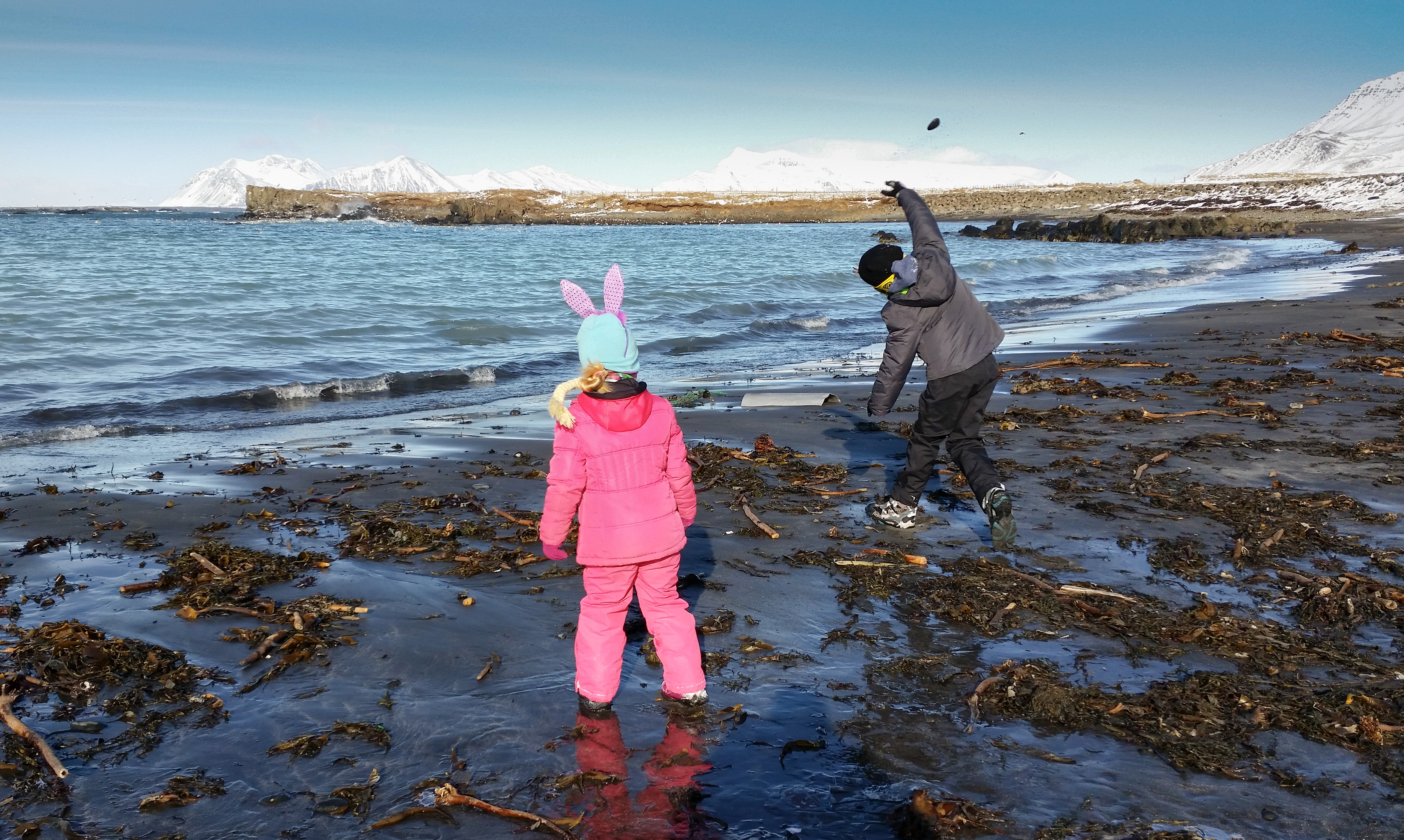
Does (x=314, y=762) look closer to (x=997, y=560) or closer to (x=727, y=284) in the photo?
(x=997, y=560)

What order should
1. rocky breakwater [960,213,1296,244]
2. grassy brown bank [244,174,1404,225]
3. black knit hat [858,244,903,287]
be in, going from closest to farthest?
black knit hat [858,244,903,287], rocky breakwater [960,213,1296,244], grassy brown bank [244,174,1404,225]

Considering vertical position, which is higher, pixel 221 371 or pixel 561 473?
pixel 561 473

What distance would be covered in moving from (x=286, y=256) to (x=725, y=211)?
241 ft

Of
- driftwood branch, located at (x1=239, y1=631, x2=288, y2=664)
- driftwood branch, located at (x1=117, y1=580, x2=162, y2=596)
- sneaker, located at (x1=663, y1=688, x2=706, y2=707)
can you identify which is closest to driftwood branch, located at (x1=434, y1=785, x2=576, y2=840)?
sneaker, located at (x1=663, y1=688, x2=706, y2=707)

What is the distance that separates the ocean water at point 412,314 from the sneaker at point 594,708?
8.09m

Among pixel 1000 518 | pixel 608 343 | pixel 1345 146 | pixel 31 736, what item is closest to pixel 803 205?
pixel 1345 146

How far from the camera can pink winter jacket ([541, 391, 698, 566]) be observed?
3.66 meters

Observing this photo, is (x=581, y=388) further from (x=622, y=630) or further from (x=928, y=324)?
(x=928, y=324)

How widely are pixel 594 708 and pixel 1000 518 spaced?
9.12ft

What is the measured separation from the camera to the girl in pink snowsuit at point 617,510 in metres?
3.64

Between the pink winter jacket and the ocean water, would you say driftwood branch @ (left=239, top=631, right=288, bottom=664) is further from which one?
the ocean water

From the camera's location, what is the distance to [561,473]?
366 centimetres

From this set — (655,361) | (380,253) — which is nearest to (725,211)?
(380,253)

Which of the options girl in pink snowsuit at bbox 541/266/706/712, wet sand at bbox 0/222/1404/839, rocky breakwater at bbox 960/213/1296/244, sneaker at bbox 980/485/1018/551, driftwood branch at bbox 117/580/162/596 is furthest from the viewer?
rocky breakwater at bbox 960/213/1296/244
